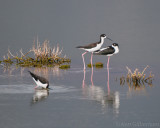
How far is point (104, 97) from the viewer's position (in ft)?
36.1

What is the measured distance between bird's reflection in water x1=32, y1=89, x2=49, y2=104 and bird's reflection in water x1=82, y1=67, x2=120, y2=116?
1342 mm

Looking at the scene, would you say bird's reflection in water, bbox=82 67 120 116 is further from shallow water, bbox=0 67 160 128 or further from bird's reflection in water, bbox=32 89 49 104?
bird's reflection in water, bbox=32 89 49 104

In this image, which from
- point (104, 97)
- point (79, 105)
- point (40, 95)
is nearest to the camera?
point (79, 105)

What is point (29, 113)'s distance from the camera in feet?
28.9

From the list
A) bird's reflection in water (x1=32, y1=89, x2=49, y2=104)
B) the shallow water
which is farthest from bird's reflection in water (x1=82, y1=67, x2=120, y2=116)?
bird's reflection in water (x1=32, y1=89, x2=49, y2=104)

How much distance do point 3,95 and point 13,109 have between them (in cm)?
239

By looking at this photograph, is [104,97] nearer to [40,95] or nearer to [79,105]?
[79,105]

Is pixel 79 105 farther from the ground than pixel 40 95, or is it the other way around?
pixel 40 95

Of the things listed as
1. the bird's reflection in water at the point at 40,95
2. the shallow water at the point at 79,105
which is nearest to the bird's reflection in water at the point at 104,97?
the shallow water at the point at 79,105

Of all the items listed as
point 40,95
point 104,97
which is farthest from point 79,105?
point 40,95

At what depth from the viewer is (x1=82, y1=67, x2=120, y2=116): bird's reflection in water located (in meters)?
9.43

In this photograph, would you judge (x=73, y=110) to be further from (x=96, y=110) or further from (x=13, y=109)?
(x=13, y=109)

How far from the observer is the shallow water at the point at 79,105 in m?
7.92

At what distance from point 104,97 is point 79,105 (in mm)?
1548
